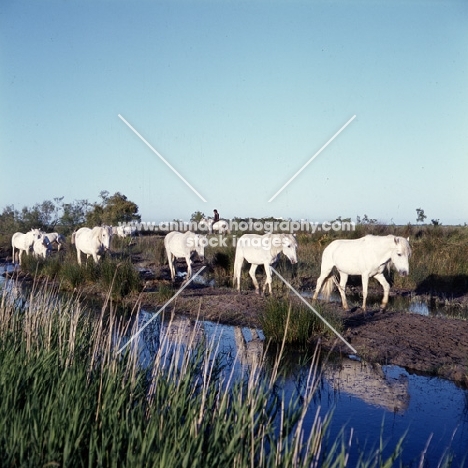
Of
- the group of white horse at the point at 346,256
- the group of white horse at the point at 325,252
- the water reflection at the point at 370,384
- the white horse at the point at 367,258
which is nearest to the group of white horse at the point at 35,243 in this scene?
the group of white horse at the point at 325,252

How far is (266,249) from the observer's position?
15773mm

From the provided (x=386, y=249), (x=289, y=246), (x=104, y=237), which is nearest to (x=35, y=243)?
(x=104, y=237)

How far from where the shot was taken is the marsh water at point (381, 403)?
6.27 metres

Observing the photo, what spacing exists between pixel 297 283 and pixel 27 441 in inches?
537

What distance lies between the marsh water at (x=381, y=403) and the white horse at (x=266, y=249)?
522 cm

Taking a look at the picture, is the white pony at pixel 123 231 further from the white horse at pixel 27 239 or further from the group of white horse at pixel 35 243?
the group of white horse at pixel 35 243

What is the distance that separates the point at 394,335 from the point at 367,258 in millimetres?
2901

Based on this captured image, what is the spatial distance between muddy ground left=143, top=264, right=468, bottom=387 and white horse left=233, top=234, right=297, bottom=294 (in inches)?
60.2

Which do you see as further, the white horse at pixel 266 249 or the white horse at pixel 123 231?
the white horse at pixel 123 231

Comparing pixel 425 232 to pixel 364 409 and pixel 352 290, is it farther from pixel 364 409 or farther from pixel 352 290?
pixel 364 409

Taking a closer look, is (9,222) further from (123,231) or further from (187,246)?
(187,246)

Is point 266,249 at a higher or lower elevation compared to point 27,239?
higher

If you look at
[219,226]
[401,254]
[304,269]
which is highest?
[219,226]

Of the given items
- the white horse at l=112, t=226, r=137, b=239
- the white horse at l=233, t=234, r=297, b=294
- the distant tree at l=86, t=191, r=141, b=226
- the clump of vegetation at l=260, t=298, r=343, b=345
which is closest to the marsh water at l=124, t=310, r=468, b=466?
the clump of vegetation at l=260, t=298, r=343, b=345
